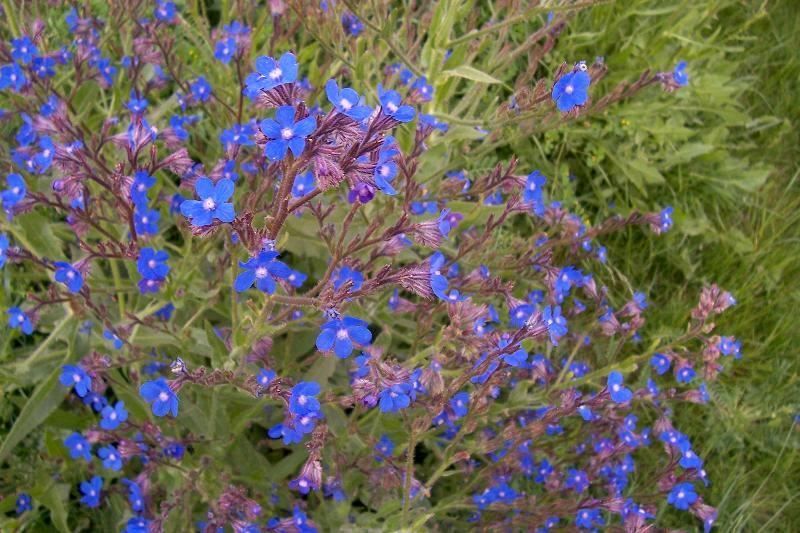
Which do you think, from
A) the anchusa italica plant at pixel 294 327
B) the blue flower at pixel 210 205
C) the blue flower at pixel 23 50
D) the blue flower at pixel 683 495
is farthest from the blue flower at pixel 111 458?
the blue flower at pixel 683 495

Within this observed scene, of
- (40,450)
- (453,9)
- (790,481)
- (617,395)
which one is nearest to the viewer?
(617,395)

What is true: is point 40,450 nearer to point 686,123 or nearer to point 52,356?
point 52,356

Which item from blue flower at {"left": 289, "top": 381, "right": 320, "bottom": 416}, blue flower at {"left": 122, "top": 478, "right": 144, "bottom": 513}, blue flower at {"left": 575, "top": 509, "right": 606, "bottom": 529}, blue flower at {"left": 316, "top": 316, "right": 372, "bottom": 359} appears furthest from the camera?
blue flower at {"left": 575, "top": 509, "right": 606, "bottom": 529}

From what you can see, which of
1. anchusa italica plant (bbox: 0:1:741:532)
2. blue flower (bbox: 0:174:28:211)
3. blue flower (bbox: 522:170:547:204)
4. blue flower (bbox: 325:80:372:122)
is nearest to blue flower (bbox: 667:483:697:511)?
anchusa italica plant (bbox: 0:1:741:532)

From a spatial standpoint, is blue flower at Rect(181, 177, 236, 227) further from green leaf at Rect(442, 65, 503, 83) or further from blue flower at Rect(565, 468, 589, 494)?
blue flower at Rect(565, 468, 589, 494)

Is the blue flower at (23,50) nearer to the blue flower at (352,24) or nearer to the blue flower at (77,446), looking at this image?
the blue flower at (352,24)

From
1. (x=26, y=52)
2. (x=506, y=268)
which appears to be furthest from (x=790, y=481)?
(x=26, y=52)

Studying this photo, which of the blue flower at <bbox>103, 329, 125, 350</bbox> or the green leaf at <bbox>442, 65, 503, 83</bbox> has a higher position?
the green leaf at <bbox>442, 65, 503, 83</bbox>

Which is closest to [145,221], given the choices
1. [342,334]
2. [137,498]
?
[137,498]
